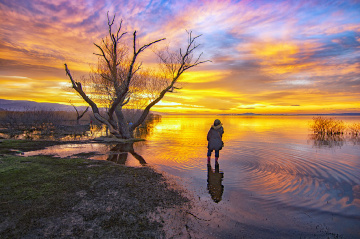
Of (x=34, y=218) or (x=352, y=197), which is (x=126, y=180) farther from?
(x=352, y=197)

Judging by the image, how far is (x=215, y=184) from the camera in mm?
8328

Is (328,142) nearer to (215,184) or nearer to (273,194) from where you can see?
(273,194)

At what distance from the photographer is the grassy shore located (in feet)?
14.4

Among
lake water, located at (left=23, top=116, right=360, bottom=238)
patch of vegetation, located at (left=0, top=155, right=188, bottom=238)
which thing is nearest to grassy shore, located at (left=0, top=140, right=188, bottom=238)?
patch of vegetation, located at (left=0, top=155, right=188, bottom=238)

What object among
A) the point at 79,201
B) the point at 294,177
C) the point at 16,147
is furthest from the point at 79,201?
the point at 16,147

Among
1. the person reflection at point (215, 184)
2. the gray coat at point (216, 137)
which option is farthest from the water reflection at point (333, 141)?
the person reflection at point (215, 184)

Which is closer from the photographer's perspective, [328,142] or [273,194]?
[273,194]

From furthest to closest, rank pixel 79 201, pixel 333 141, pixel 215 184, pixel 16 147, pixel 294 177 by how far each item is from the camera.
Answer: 1. pixel 333 141
2. pixel 16 147
3. pixel 294 177
4. pixel 215 184
5. pixel 79 201

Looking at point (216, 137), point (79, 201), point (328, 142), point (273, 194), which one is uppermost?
point (216, 137)

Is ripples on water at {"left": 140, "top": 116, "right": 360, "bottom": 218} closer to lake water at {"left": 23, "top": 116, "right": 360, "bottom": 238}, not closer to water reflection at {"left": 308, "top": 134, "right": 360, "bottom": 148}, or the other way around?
lake water at {"left": 23, "top": 116, "right": 360, "bottom": 238}

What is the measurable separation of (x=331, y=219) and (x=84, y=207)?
755 cm

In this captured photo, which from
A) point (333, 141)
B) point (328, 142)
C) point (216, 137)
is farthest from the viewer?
point (333, 141)

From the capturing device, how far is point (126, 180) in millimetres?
7938

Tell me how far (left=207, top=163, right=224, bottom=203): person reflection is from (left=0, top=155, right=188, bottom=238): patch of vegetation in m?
1.29
